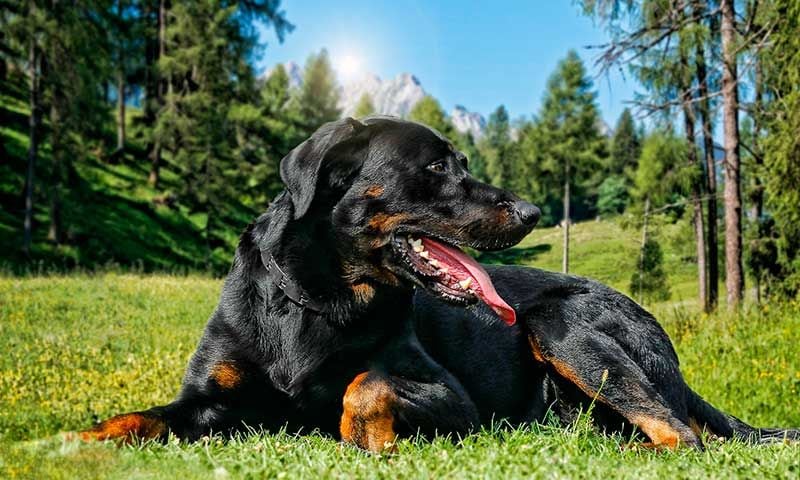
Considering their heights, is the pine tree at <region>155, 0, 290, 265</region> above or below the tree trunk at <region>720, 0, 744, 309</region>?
above

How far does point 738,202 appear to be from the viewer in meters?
15.2

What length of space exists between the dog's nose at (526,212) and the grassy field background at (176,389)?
3.56ft

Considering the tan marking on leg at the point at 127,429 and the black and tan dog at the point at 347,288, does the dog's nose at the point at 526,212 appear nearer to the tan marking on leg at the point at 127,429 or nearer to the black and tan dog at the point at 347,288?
Result: the black and tan dog at the point at 347,288

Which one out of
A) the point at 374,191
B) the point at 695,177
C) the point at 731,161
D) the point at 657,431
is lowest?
the point at 657,431

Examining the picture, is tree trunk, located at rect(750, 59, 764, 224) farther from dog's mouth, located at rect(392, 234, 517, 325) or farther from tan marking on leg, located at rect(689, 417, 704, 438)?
dog's mouth, located at rect(392, 234, 517, 325)

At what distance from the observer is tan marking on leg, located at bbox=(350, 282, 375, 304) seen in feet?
13.3

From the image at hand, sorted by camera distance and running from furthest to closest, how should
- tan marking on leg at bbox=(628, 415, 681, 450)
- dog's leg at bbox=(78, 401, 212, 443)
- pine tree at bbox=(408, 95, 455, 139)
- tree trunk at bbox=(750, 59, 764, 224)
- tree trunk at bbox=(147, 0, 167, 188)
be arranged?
pine tree at bbox=(408, 95, 455, 139)
tree trunk at bbox=(147, 0, 167, 188)
tree trunk at bbox=(750, 59, 764, 224)
tan marking on leg at bbox=(628, 415, 681, 450)
dog's leg at bbox=(78, 401, 212, 443)

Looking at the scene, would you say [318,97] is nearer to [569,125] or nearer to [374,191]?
[569,125]

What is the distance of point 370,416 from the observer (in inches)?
138

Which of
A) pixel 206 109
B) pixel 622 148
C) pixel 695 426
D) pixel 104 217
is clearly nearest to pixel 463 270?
pixel 695 426

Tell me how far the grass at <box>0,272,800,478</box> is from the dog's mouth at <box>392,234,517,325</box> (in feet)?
2.32

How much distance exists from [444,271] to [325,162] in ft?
2.78

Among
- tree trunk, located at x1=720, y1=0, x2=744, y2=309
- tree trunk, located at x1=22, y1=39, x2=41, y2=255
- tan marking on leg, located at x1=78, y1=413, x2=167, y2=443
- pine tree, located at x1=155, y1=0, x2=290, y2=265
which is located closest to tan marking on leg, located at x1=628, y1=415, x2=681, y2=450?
tan marking on leg, located at x1=78, y1=413, x2=167, y2=443

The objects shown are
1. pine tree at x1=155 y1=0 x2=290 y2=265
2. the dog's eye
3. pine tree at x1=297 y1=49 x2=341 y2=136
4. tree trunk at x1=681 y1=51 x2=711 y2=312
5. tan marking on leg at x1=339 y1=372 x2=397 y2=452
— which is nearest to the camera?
tan marking on leg at x1=339 y1=372 x2=397 y2=452
